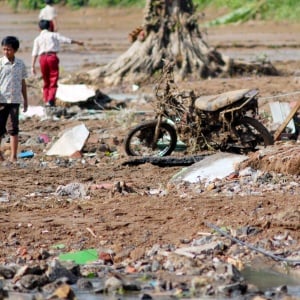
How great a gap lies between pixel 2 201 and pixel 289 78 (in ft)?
39.3

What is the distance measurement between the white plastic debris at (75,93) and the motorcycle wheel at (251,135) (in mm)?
5471

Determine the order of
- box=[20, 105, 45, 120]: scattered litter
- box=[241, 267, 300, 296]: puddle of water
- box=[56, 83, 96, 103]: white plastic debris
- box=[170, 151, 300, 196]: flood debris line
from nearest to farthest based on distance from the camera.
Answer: box=[241, 267, 300, 296]: puddle of water, box=[170, 151, 300, 196]: flood debris line, box=[20, 105, 45, 120]: scattered litter, box=[56, 83, 96, 103]: white plastic debris

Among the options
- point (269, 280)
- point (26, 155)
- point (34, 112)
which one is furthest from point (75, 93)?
point (269, 280)

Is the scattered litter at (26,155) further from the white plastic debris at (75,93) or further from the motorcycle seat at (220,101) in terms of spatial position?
the white plastic debris at (75,93)

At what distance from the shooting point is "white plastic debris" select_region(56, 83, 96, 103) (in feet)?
59.6

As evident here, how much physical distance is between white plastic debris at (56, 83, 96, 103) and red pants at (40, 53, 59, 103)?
0.35m

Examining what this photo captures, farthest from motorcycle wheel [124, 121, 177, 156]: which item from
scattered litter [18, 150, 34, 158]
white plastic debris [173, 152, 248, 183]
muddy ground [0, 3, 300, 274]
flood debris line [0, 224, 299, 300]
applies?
flood debris line [0, 224, 299, 300]

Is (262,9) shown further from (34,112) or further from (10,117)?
(10,117)

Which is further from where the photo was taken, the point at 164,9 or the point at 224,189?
the point at 164,9

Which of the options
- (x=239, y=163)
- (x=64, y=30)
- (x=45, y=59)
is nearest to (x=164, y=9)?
(x=45, y=59)

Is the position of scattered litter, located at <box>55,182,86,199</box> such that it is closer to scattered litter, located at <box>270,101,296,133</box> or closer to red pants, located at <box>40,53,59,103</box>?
scattered litter, located at <box>270,101,296,133</box>

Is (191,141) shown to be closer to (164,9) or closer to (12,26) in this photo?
(164,9)

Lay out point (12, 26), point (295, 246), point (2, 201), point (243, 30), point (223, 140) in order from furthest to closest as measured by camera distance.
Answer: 1. point (12, 26)
2. point (243, 30)
3. point (223, 140)
4. point (2, 201)
5. point (295, 246)

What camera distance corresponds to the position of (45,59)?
59.5 ft
